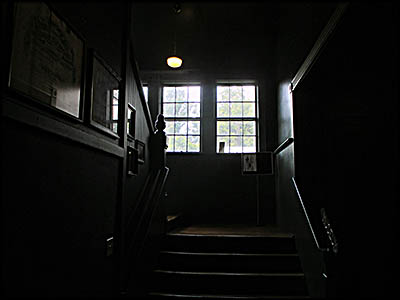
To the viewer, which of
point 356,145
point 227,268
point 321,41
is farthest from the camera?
point 227,268

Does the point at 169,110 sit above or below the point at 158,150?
above

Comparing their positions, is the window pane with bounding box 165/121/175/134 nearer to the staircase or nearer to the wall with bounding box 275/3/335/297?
the wall with bounding box 275/3/335/297

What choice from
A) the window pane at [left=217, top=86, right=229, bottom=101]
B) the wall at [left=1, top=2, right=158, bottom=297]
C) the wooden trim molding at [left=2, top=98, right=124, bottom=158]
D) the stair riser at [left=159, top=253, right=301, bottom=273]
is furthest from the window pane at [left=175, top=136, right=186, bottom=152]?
the wooden trim molding at [left=2, top=98, right=124, bottom=158]

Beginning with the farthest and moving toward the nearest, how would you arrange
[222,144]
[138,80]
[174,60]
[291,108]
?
[222,144] < [174,60] < [291,108] < [138,80]

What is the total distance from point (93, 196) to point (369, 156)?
6.24 ft

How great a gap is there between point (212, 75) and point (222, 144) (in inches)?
55.7

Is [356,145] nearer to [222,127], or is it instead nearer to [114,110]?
[114,110]

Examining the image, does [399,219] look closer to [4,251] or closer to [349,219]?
[349,219]

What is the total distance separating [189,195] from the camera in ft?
19.5

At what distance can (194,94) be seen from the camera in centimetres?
640

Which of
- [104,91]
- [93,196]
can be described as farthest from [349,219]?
[104,91]

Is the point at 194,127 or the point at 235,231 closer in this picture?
the point at 235,231

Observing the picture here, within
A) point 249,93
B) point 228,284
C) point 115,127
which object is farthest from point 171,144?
point 115,127

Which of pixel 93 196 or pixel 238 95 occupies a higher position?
pixel 238 95
